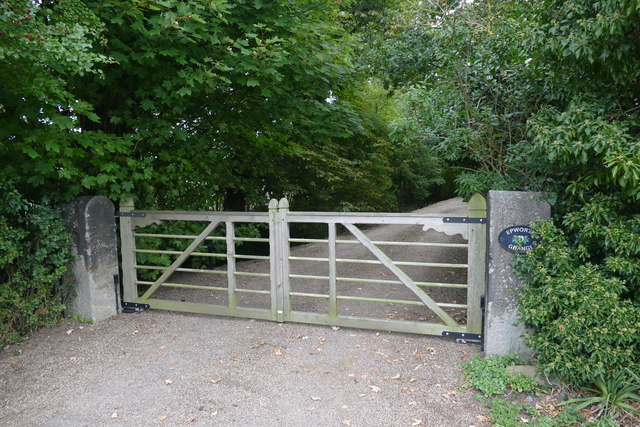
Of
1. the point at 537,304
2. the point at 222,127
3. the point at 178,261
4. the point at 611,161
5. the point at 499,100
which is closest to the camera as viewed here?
the point at 611,161

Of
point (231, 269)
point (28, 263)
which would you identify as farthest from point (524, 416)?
point (28, 263)

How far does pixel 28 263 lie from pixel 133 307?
136cm

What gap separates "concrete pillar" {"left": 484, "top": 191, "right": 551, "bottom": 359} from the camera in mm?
3928

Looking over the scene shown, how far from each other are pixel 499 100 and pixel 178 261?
440cm

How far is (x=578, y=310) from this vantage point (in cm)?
335

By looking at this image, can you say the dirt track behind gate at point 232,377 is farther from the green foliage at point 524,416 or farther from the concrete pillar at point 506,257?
the concrete pillar at point 506,257

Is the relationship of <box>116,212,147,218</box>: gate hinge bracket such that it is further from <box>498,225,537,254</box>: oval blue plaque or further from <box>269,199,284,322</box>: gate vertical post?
<box>498,225,537,254</box>: oval blue plaque

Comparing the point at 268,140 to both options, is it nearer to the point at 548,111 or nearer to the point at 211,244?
the point at 211,244

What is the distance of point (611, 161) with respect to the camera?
9.61ft

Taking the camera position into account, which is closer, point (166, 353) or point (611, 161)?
point (611, 161)

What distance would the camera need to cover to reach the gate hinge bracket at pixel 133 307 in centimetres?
575

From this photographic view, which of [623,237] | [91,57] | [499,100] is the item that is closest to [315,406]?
[623,237]

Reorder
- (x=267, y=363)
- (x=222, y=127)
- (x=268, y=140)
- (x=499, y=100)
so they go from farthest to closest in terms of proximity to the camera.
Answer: (x=268, y=140)
(x=222, y=127)
(x=499, y=100)
(x=267, y=363)

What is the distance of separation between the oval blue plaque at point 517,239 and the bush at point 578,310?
0.43 ft
